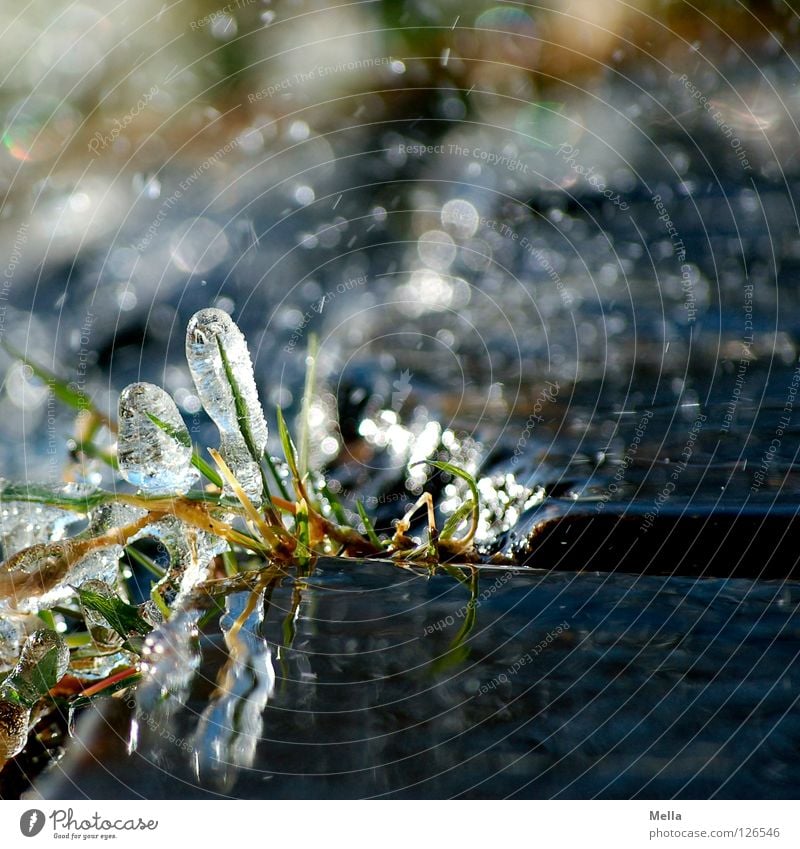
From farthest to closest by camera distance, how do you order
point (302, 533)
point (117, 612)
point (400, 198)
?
point (400, 198)
point (302, 533)
point (117, 612)

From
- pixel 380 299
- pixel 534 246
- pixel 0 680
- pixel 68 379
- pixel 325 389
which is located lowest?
pixel 0 680

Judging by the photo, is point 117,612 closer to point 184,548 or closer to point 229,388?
point 184,548

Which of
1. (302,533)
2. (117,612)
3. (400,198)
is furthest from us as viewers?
(400,198)

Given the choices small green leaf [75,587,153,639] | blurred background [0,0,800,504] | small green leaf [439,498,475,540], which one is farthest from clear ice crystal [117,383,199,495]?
blurred background [0,0,800,504]

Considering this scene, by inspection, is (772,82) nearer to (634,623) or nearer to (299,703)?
(634,623)

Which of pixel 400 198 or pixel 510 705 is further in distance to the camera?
pixel 400 198

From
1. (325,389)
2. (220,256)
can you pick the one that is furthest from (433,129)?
(325,389)

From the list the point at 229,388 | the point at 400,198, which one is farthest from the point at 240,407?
the point at 400,198

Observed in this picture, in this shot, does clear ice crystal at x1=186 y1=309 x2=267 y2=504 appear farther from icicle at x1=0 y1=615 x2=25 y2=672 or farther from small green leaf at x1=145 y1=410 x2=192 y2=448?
icicle at x1=0 y1=615 x2=25 y2=672
